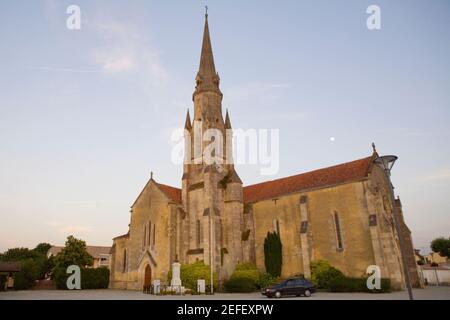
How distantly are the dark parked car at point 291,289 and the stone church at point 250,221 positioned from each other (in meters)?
6.94

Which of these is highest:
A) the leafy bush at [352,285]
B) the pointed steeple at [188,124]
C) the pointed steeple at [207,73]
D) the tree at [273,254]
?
the pointed steeple at [207,73]

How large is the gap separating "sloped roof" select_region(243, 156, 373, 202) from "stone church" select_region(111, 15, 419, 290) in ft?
0.44

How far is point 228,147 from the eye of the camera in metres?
42.5

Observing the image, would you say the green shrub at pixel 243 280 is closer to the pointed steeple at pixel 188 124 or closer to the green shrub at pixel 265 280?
the green shrub at pixel 265 280

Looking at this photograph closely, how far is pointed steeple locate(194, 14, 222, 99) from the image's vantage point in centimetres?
4306

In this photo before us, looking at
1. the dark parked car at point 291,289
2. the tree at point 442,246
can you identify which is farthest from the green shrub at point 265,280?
the tree at point 442,246

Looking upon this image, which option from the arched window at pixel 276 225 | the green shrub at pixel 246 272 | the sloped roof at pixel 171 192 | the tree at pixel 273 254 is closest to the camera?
the green shrub at pixel 246 272

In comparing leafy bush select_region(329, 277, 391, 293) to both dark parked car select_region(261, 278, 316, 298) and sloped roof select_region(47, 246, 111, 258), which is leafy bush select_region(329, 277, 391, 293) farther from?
sloped roof select_region(47, 246, 111, 258)

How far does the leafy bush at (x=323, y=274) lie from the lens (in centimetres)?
2870

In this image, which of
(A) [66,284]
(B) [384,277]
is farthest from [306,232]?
(A) [66,284]

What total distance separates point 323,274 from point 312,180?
1086 centimetres
